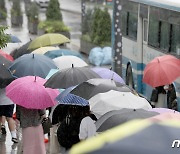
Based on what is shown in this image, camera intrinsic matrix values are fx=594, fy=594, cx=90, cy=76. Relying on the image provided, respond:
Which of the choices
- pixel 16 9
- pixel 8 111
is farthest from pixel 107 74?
pixel 16 9

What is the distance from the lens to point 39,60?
36.5 ft

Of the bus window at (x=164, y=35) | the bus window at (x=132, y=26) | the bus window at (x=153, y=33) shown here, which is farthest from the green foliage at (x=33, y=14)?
the bus window at (x=164, y=35)

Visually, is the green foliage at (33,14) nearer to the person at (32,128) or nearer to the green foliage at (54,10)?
the green foliage at (54,10)

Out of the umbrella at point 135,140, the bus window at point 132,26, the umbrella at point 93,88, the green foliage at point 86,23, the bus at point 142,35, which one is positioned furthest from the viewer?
the green foliage at point 86,23

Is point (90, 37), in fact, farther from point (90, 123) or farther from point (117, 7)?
point (90, 123)

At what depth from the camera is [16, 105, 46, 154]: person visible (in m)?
9.07

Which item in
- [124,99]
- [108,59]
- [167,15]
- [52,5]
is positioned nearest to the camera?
[124,99]

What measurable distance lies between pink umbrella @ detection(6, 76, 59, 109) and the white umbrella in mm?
1096

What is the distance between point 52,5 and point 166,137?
29385 mm

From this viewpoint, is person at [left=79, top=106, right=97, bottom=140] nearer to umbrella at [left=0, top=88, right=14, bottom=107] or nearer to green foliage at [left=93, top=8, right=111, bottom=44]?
umbrella at [left=0, top=88, right=14, bottom=107]

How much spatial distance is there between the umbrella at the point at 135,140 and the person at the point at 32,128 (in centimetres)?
550

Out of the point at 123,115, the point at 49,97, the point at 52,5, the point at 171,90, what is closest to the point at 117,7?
the point at 171,90

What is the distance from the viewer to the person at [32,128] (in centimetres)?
907

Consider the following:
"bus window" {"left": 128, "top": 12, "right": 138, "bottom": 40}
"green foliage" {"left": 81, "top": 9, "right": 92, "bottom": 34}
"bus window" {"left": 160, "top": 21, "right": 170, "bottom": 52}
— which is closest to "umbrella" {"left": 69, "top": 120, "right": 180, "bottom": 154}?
"bus window" {"left": 160, "top": 21, "right": 170, "bottom": 52}
